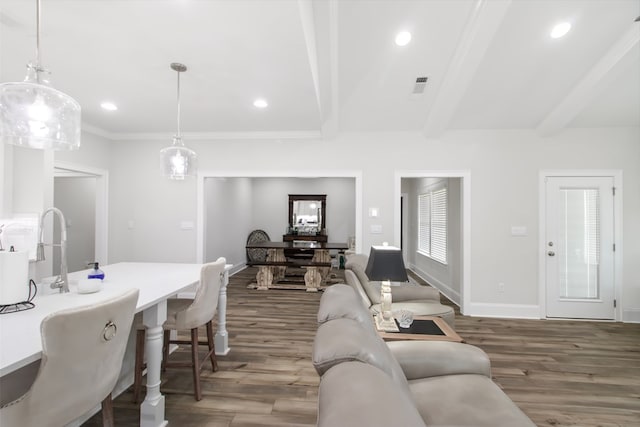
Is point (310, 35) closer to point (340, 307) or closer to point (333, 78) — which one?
point (333, 78)

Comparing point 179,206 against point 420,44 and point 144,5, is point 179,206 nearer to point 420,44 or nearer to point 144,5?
point 144,5

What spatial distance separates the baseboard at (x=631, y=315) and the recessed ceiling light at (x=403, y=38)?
177 inches

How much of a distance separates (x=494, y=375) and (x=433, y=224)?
→ 12.0ft

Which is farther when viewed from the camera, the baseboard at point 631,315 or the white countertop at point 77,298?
the baseboard at point 631,315

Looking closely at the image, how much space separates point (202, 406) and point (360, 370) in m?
1.82

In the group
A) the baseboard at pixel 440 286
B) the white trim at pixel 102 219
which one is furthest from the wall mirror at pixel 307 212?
the white trim at pixel 102 219

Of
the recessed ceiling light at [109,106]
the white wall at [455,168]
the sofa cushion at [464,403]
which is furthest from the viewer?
the white wall at [455,168]

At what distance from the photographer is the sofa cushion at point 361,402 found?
61 centimetres

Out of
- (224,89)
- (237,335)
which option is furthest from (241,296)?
(224,89)

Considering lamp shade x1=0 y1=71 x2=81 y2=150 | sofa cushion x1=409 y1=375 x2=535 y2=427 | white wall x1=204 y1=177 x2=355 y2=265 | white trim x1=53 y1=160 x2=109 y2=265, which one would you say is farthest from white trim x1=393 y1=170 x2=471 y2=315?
white trim x1=53 y1=160 x2=109 y2=265

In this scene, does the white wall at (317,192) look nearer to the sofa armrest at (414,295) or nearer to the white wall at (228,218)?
the white wall at (228,218)

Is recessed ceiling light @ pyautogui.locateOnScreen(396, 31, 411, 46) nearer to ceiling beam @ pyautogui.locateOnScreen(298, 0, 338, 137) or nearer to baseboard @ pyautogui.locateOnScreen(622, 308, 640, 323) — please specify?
ceiling beam @ pyautogui.locateOnScreen(298, 0, 338, 137)

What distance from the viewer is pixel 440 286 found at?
5320 millimetres

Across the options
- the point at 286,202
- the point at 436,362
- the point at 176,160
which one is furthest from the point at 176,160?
the point at 286,202
